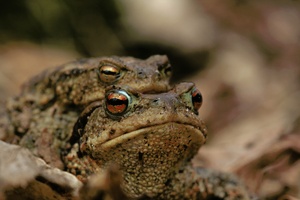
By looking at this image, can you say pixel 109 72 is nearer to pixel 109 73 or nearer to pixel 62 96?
pixel 109 73

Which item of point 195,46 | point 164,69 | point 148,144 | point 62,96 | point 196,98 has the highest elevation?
point 195,46

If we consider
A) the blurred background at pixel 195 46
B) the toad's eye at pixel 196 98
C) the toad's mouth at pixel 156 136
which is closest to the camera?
the toad's mouth at pixel 156 136

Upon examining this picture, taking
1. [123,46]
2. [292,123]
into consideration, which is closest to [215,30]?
[123,46]

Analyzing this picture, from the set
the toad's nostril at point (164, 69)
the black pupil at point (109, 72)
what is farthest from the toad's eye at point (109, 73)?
the toad's nostril at point (164, 69)

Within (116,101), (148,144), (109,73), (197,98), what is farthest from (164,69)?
(148,144)

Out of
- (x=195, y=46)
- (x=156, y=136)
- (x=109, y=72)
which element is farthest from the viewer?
(x=195, y=46)

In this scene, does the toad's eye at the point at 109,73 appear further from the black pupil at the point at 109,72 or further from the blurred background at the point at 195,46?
the blurred background at the point at 195,46
